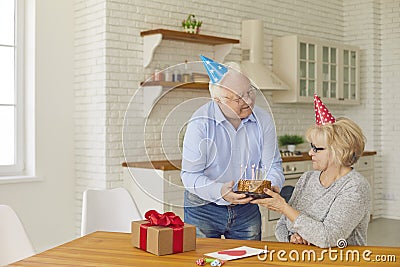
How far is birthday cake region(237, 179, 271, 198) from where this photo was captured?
2.49 m

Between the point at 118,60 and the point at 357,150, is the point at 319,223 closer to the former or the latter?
the point at 357,150

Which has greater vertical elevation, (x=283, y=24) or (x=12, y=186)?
(x=283, y=24)

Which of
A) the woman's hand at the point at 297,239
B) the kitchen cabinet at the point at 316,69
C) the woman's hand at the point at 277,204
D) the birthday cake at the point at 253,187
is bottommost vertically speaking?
the woman's hand at the point at 297,239

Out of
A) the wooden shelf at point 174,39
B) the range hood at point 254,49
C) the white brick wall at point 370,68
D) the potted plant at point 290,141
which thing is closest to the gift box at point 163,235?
the wooden shelf at point 174,39

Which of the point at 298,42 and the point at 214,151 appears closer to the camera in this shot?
the point at 214,151

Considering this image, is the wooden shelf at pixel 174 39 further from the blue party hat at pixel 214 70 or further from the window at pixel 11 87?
the blue party hat at pixel 214 70

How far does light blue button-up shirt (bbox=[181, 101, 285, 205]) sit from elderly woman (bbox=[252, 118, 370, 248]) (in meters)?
0.16

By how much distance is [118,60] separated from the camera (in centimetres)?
545

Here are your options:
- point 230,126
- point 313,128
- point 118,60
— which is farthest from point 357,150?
point 118,60

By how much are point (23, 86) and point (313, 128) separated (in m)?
3.34

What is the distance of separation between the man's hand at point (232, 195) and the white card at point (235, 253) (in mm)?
189

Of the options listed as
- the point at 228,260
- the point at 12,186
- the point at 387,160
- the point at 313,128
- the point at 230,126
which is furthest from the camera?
the point at 387,160

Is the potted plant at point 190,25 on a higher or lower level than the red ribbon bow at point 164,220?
higher

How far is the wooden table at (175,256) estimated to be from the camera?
2.27 metres
